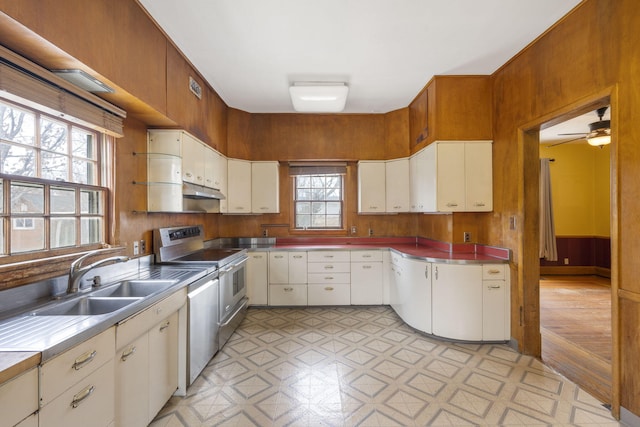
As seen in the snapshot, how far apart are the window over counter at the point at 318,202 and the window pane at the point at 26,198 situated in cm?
311

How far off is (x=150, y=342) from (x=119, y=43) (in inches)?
75.5

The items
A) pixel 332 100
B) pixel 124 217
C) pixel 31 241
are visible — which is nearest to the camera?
pixel 31 241

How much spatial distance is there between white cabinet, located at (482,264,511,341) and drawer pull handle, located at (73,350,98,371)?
3119 millimetres

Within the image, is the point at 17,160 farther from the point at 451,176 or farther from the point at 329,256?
the point at 451,176

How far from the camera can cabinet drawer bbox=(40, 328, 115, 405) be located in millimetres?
1027

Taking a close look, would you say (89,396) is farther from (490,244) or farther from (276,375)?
(490,244)

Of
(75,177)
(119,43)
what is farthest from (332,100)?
(75,177)

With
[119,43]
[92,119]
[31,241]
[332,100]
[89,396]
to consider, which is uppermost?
[332,100]

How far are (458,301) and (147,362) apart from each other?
274cm

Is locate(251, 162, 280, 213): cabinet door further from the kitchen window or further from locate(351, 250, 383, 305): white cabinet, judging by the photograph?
the kitchen window

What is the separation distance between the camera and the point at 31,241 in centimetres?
162

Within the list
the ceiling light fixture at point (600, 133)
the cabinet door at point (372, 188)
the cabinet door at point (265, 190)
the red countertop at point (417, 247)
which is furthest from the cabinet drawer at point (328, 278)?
the ceiling light fixture at point (600, 133)

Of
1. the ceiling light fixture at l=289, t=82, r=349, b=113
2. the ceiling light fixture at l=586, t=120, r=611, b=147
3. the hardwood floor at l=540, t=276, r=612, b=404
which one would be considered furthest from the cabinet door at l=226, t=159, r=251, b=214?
the ceiling light fixture at l=586, t=120, r=611, b=147

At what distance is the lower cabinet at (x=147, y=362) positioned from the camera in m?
1.46
